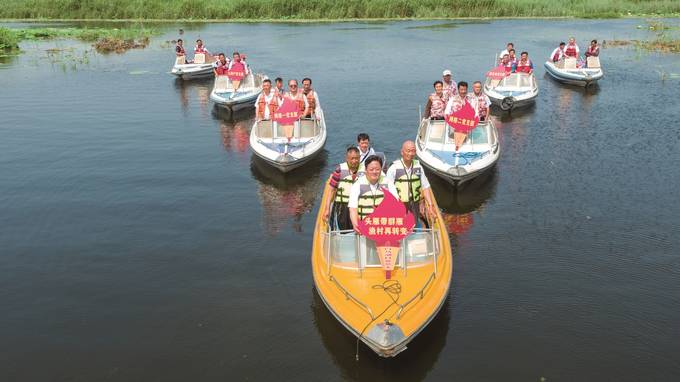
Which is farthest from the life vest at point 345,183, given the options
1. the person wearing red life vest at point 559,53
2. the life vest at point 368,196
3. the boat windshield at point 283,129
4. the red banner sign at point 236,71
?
the person wearing red life vest at point 559,53

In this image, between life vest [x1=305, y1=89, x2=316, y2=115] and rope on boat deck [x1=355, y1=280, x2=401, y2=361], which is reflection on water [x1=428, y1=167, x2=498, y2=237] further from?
life vest [x1=305, y1=89, x2=316, y2=115]

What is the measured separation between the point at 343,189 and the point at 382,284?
7.89ft

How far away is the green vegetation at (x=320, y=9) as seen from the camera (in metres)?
60.9

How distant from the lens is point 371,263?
9977 mm

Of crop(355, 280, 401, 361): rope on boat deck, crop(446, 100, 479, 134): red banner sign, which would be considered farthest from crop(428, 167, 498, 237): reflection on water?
crop(355, 280, 401, 361): rope on boat deck

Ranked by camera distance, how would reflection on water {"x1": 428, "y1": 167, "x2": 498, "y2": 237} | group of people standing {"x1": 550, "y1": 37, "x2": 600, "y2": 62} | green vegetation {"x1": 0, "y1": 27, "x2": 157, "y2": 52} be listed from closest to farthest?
reflection on water {"x1": 428, "y1": 167, "x2": 498, "y2": 237}
group of people standing {"x1": 550, "y1": 37, "x2": 600, "y2": 62}
green vegetation {"x1": 0, "y1": 27, "x2": 157, "y2": 52}

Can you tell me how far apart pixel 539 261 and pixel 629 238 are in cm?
254

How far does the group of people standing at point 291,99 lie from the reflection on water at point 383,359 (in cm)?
984

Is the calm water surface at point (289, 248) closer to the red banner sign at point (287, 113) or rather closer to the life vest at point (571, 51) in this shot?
the red banner sign at point (287, 113)

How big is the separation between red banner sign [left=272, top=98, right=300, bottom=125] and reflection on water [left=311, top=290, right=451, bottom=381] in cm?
870

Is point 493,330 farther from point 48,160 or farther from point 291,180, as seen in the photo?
point 48,160

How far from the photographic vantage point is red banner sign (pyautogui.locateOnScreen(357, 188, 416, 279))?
370 inches

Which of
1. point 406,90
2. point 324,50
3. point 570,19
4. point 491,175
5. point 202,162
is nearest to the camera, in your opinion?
point 491,175

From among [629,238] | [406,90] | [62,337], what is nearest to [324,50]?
[406,90]
